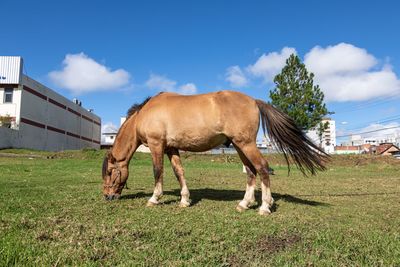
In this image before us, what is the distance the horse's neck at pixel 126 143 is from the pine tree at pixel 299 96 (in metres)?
42.7

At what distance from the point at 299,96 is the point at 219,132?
46.9 meters

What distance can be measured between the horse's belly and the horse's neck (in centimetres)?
119

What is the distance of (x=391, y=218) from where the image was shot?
21.1 ft

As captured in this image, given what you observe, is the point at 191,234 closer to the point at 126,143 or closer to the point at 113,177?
the point at 113,177

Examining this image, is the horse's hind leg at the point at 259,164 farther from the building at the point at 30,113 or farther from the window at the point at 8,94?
the window at the point at 8,94

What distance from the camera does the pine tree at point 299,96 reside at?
50.1 meters

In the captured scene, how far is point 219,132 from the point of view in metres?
7.09

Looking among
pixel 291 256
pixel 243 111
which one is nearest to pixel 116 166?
pixel 243 111

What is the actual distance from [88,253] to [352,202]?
6575mm

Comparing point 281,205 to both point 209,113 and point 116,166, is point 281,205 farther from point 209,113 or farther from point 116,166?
point 116,166

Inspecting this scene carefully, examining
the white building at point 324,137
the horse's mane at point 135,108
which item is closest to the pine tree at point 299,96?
the white building at point 324,137

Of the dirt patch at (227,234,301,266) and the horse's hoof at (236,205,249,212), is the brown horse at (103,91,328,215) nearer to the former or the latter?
the horse's hoof at (236,205,249,212)

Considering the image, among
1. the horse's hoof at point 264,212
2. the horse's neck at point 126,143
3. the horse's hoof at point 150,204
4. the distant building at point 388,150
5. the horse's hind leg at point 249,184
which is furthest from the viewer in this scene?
the distant building at point 388,150

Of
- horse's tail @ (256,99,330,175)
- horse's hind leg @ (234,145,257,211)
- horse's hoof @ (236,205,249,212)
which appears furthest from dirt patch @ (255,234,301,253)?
horse's tail @ (256,99,330,175)
